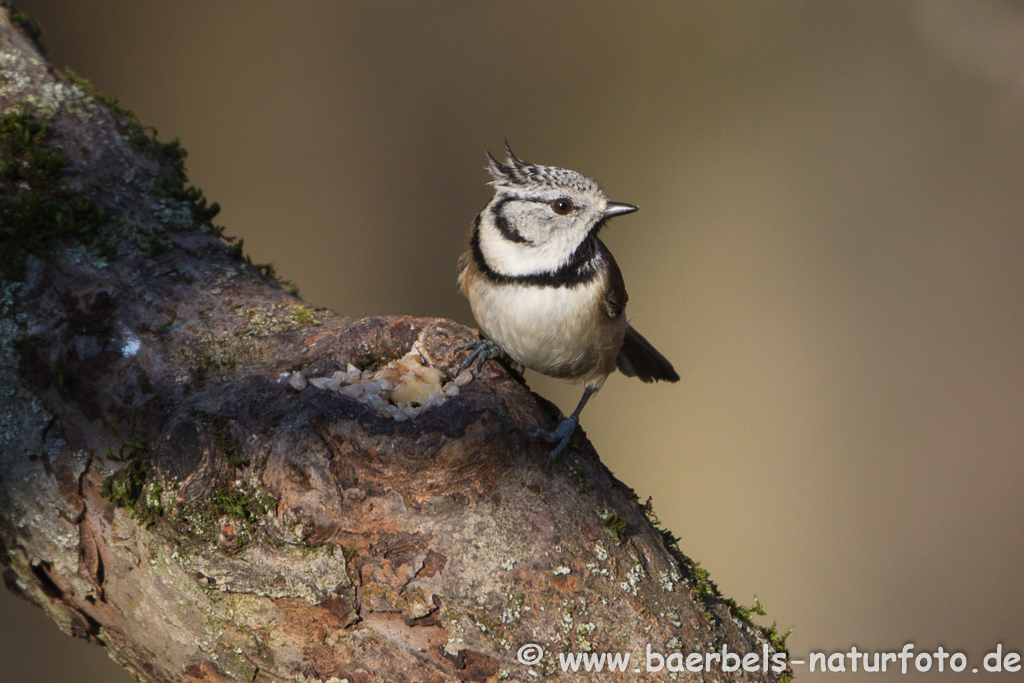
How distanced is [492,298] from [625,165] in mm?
3051

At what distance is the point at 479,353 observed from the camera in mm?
1961

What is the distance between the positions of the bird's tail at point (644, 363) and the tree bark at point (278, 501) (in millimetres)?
1146

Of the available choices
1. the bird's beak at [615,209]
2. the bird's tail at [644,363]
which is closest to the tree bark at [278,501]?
the bird's beak at [615,209]

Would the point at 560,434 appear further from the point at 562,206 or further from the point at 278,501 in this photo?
the point at 562,206

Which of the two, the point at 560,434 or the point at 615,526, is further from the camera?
the point at 560,434

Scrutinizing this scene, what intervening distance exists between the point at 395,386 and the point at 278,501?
411mm

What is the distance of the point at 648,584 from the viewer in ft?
5.40

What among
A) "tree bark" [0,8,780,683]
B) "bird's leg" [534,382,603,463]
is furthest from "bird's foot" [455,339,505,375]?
"bird's leg" [534,382,603,463]

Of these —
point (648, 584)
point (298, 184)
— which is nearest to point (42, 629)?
point (298, 184)

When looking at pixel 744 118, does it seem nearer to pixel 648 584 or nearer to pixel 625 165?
pixel 625 165

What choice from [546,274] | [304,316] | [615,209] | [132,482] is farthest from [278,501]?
[615,209]

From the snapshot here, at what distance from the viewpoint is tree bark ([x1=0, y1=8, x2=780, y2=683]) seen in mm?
1561

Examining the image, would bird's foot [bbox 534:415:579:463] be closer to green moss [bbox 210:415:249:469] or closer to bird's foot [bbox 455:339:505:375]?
bird's foot [bbox 455:339:505:375]

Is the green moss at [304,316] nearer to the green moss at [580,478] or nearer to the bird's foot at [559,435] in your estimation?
the bird's foot at [559,435]
